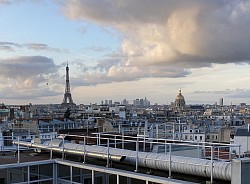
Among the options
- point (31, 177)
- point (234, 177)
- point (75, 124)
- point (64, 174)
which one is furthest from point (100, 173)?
point (75, 124)

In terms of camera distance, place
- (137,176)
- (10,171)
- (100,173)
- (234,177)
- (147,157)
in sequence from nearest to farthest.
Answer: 1. (234,177)
2. (137,176)
3. (147,157)
4. (100,173)
5. (10,171)

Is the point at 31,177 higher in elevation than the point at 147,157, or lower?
lower

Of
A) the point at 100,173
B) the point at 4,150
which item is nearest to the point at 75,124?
the point at 4,150

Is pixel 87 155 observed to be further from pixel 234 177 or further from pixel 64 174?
pixel 234 177

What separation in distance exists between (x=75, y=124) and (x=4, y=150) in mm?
70738

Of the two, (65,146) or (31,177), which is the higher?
(65,146)

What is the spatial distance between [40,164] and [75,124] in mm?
75538

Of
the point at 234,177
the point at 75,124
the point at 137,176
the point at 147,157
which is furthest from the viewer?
the point at 75,124

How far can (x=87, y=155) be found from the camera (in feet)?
51.9

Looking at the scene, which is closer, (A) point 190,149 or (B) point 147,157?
(B) point 147,157

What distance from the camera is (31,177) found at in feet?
52.7

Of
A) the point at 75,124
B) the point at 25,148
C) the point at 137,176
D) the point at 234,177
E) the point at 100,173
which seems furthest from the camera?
the point at 75,124

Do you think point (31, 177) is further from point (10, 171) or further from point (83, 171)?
point (83, 171)

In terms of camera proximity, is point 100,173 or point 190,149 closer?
point 100,173
